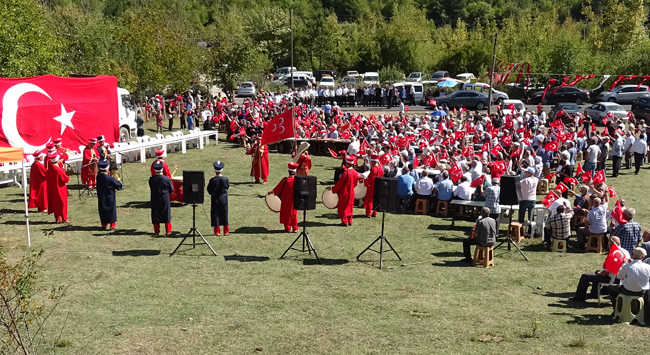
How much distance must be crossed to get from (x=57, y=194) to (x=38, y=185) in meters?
1.31

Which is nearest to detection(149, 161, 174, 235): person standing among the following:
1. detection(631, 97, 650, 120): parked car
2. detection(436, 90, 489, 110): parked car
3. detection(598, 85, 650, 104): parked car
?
detection(631, 97, 650, 120): parked car

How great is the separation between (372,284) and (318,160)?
14868 mm

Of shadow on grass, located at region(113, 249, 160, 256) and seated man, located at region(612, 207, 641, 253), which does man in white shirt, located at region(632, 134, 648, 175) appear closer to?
seated man, located at region(612, 207, 641, 253)

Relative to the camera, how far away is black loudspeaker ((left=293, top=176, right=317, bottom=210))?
13875 mm

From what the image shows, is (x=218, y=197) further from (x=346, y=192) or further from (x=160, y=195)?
(x=346, y=192)

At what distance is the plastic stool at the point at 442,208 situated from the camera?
717 inches

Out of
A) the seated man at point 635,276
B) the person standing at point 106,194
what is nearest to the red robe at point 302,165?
the person standing at point 106,194

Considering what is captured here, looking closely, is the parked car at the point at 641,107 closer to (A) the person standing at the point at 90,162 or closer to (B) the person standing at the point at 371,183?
(B) the person standing at the point at 371,183

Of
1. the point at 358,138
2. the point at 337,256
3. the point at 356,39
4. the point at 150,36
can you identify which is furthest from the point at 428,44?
the point at 337,256

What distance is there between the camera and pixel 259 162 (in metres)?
22.2

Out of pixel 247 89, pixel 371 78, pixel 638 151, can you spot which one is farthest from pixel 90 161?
pixel 371 78

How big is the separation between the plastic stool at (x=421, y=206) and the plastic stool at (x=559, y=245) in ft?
13.7

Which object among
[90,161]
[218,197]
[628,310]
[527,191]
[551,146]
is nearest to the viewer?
[628,310]

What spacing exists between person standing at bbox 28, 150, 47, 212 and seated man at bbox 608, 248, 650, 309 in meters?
13.4
